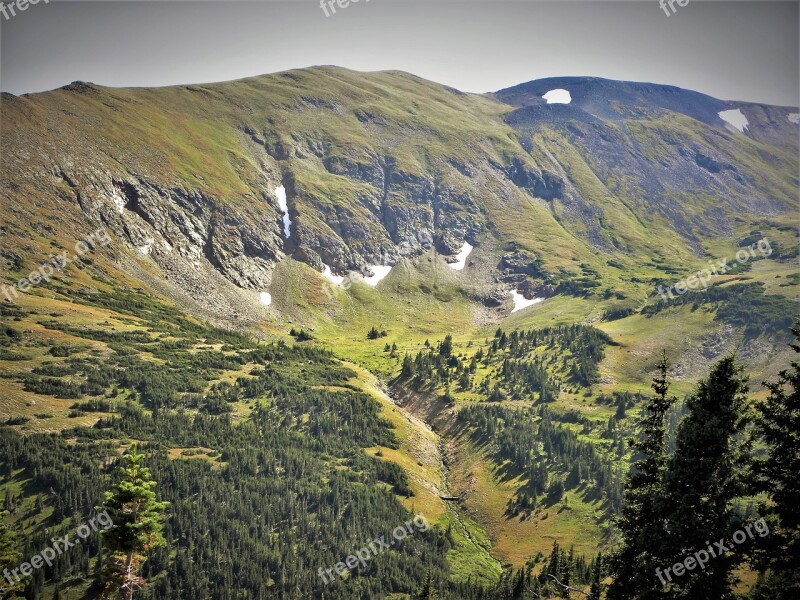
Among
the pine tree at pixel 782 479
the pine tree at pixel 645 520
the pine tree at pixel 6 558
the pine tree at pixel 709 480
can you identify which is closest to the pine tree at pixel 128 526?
the pine tree at pixel 6 558

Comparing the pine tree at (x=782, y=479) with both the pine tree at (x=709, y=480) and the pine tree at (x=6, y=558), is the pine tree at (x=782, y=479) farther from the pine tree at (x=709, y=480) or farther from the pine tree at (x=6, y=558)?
the pine tree at (x=6, y=558)

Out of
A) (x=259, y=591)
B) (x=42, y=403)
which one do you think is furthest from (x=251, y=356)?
(x=259, y=591)

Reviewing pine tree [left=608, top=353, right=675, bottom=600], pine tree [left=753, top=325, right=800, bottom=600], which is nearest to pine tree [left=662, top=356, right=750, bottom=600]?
pine tree [left=753, top=325, right=800, bottom=600]

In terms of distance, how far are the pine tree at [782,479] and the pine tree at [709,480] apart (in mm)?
1088

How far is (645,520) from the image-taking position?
1282 inches

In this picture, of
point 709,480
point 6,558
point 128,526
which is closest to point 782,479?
point 709,480

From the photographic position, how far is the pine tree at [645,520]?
31.0 m

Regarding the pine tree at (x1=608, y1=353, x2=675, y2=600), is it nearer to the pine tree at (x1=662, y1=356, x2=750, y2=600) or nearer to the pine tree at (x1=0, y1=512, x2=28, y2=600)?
the pine tree at (x1=662, y1=356, x2=750, y2=600)

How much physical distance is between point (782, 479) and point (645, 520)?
7787 mm

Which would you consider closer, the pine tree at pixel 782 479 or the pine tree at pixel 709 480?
the pine tree at pixel 782 479

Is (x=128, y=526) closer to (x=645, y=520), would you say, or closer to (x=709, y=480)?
(x=645, y=520)

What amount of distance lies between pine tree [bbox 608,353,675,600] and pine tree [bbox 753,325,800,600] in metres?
4.97

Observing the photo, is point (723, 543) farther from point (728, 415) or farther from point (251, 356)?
point (251, 356)

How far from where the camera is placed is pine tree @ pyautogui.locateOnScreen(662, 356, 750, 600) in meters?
28.5
